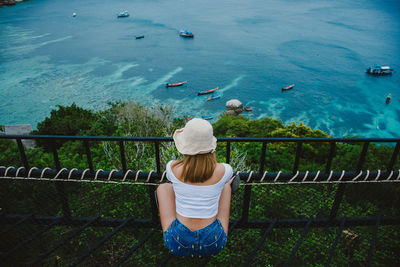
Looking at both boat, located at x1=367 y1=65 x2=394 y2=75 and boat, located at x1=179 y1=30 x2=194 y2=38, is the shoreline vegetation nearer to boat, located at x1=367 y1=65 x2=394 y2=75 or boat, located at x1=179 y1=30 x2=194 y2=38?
boat, located at x1=367 y1=65 x2=394 y2=75

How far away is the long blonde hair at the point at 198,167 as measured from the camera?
198cm

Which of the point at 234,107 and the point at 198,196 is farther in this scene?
the point at 234,107

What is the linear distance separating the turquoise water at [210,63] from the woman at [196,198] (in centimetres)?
3448

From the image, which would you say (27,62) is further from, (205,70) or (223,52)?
(223,52)

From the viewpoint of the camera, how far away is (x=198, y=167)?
1980 millimetres

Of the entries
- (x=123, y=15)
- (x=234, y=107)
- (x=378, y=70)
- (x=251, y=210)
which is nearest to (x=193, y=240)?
(x=251, y=210)

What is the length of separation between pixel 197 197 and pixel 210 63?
5151 cm

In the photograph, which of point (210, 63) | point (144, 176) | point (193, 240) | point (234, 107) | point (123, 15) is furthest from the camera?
point (123, 15)

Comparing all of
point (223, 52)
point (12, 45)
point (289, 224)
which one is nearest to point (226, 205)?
point (289, 224)

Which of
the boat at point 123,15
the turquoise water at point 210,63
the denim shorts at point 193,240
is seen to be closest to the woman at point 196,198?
the denim shorts at point 193,240

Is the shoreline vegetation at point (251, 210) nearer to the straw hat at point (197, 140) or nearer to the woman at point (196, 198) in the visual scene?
the woman at point (196, 198)

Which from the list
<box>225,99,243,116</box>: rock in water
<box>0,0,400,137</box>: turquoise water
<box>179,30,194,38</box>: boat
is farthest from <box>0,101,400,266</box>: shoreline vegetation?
<box>179,30,194,38</box>: boat

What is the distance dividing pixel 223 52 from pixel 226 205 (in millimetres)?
57100

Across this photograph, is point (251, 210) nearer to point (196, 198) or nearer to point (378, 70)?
point (196, 198)
